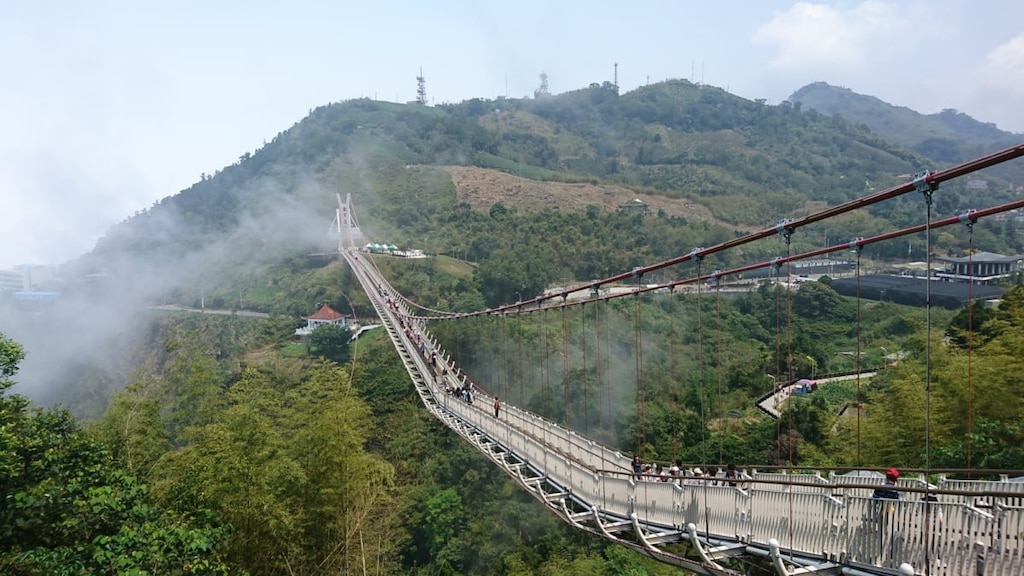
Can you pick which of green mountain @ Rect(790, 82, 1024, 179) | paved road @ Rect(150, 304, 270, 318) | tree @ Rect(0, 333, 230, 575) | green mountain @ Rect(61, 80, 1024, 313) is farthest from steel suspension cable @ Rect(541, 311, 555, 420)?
green mountain @ Rect(790, 82, 1024, 179)

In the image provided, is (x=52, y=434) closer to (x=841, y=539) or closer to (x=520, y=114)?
(x=841, y=539)

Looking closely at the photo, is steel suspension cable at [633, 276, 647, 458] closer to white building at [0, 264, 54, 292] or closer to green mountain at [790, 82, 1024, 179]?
white building at [0, 264, 54, 292]

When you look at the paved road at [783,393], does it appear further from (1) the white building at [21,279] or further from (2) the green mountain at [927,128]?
(2) the green mountain at [927,128]

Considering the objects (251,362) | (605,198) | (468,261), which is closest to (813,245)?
(605,198)

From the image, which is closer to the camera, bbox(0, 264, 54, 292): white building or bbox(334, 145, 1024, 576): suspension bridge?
bbox(334, 145, 1024, 576): suspension bridge

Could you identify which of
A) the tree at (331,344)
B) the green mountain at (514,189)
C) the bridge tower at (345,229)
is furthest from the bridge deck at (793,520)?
the bridge tower at (345,229)

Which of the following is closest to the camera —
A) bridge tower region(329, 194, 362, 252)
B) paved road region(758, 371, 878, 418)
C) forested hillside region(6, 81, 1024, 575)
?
forested hillside region(6, 81, 1024, 575)

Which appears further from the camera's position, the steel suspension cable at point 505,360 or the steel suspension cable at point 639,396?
the steel suspension cable at point 505,360
